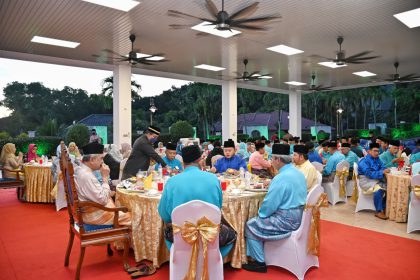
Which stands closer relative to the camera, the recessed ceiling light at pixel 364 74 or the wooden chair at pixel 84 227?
the wooden chair at pixel 84 227

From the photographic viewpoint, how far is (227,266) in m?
3.60

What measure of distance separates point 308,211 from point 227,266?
113cm

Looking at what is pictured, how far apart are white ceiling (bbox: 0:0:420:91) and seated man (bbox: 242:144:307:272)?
4033mm

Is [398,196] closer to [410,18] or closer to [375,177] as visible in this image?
[375,177]

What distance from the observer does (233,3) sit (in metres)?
6.20

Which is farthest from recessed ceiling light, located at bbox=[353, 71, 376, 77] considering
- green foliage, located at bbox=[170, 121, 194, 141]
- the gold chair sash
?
the gold chair sash

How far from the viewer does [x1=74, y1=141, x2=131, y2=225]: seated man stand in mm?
3355

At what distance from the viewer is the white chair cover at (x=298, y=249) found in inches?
129

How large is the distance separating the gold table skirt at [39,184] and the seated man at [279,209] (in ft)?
17.1

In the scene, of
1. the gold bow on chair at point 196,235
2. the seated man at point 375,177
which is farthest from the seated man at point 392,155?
the gold bow on chair at point 196,235

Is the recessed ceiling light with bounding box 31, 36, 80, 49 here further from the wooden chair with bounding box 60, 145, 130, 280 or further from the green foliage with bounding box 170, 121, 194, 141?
the green foliage with bounding box 170, 121, 194, 141

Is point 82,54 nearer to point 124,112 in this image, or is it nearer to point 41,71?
point 124,112

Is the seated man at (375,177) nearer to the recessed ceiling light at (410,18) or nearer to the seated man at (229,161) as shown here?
the seated man at (229,161)

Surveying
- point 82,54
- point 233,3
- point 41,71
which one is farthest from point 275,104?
point 233,3
